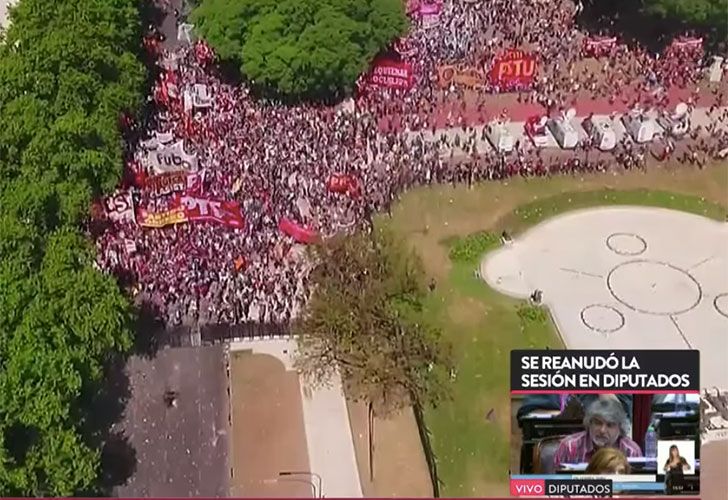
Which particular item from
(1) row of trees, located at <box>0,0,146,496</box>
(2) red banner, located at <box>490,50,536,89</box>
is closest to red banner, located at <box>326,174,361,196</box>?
(1) row of trees, located at <box>0,0,146,496</box>

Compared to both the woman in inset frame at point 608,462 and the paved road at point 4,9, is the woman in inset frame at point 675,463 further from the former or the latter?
the paved road at point 4,9

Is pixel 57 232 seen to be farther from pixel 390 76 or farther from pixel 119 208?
pixel 390 76

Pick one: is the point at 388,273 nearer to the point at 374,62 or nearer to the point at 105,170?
the point at 105,170

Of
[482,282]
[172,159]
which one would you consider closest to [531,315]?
[482,282]

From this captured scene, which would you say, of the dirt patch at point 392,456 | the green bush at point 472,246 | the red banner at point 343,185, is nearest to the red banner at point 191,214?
the red banner at point 343,185

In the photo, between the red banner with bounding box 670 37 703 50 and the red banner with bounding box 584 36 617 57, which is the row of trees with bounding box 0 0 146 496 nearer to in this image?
the red banner with bounding box 584 36 617 57

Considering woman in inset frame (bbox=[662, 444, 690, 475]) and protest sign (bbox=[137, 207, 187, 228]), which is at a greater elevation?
protest sign (bbox=[137, 207, 187, 228])

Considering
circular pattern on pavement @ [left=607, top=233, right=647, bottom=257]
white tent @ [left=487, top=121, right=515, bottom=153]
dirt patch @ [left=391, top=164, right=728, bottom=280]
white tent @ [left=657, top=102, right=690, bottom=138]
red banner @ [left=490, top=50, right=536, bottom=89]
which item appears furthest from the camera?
red banner @ [left=490, top=50, right=536, bottom=89]
